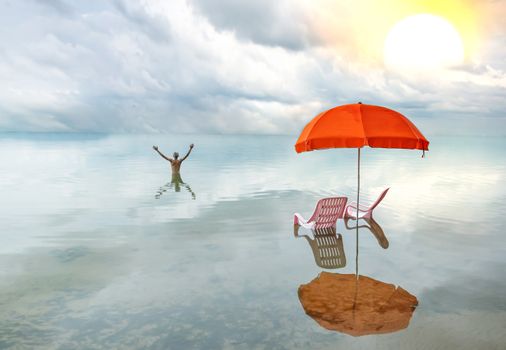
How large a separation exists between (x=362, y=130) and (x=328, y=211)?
5.38 meters

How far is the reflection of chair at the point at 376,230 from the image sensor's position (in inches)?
458

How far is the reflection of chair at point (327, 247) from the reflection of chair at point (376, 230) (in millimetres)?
1129

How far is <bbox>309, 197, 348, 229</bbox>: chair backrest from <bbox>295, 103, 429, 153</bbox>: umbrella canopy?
4.52 metres

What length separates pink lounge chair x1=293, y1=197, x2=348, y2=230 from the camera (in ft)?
38.9

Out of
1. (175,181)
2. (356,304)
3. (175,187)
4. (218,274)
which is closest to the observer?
(356,304)

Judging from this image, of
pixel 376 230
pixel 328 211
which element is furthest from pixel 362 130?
pixel 376 230

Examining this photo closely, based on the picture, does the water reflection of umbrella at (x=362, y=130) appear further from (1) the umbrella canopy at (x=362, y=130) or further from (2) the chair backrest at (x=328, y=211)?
(2) the chair backrest at (x=328, y=211)

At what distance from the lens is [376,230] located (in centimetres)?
1326

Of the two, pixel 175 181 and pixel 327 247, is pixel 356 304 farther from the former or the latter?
pixel 175 181

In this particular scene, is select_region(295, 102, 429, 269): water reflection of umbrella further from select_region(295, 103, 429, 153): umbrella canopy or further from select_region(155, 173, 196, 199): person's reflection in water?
select_region(155, 173, 196, 199): person's reflection in water

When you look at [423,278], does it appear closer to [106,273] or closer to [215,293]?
[215,293]

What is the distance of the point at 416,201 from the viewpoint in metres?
19.7

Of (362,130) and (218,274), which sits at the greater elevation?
(362,130)

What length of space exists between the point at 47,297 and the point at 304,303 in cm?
480
